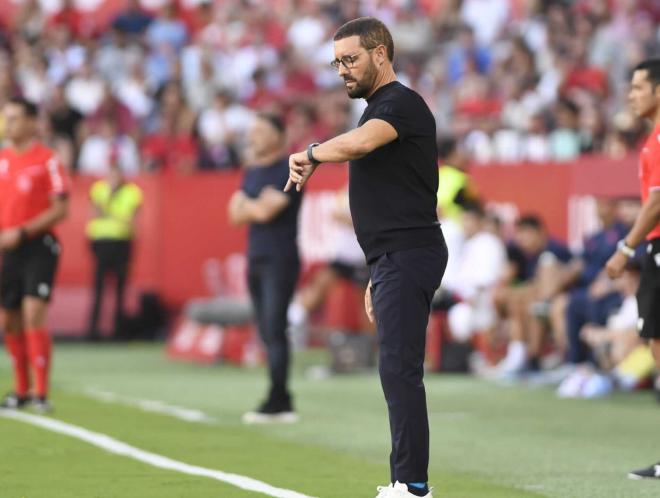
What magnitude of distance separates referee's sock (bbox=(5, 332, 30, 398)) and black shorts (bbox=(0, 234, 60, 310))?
30 centimetres

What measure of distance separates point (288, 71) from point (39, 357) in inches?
510

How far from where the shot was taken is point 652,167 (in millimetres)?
8242

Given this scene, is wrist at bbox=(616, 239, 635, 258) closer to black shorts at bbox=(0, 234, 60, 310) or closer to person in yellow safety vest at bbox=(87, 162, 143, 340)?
black shorts at bbox=(0, 234, 60, 310)

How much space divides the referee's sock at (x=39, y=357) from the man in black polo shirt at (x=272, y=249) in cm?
149

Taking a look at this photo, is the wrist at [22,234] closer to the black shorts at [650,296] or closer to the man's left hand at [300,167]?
the black shorts at [650,296]

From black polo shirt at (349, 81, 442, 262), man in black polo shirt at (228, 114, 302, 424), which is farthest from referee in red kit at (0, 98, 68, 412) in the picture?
black polo shirt at (349, 81, 442, 262)

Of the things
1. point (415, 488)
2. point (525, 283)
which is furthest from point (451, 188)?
point (415, 488)

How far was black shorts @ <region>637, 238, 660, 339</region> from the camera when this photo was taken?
8.28m

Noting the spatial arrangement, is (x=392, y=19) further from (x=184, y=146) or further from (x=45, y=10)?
(x=45, y=10)

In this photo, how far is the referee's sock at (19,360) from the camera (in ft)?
38.3

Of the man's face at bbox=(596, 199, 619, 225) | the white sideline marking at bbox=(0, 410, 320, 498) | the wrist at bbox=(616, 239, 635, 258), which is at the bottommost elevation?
the white sideline marking at bbox=(0, 410, 320, 498)

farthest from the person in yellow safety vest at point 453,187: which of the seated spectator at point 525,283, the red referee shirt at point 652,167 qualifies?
the red referee shirt at point 652,167

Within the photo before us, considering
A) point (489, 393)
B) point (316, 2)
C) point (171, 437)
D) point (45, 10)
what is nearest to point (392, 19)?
point (316, 2)

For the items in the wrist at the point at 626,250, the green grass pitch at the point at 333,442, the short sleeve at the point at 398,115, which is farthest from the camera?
the wrist at the point at 626,250
